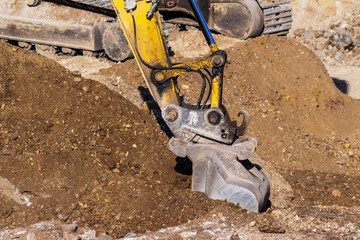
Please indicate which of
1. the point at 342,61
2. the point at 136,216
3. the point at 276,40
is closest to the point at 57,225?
the point at 136,216

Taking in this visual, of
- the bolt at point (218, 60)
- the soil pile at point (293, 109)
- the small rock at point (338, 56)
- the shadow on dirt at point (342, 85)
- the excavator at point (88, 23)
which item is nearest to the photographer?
the bolt at point (218, 60)

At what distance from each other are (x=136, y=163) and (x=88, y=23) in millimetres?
3250

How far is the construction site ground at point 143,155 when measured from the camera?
454cm

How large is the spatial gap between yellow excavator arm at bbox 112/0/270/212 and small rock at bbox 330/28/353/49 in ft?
30.4

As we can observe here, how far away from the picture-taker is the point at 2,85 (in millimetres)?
5980

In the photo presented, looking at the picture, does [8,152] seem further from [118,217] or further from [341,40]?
[341,40]

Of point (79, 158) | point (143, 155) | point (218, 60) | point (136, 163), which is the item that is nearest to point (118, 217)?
point (79, 158)

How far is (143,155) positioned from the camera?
5703mm

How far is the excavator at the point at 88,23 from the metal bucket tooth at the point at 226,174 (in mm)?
2909

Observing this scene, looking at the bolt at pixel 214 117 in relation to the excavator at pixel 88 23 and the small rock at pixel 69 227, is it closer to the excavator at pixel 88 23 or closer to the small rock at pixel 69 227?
the small rock at pixel 69 227

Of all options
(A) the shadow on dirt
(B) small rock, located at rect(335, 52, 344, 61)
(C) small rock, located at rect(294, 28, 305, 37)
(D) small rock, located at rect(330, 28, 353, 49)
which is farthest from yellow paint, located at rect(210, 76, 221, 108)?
(C) small rock, located at rect(294, 28, 305, 37)

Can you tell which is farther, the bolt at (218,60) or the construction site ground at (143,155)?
the bolt at (218,60)

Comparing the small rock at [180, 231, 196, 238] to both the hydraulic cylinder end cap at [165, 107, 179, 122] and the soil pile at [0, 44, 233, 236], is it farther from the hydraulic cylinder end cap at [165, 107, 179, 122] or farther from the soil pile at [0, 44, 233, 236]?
the hydraulic cylinder end cap at [165, 107, 179, 122]

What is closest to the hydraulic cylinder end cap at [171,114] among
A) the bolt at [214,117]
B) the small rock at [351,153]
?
the bolt at [214,117]
